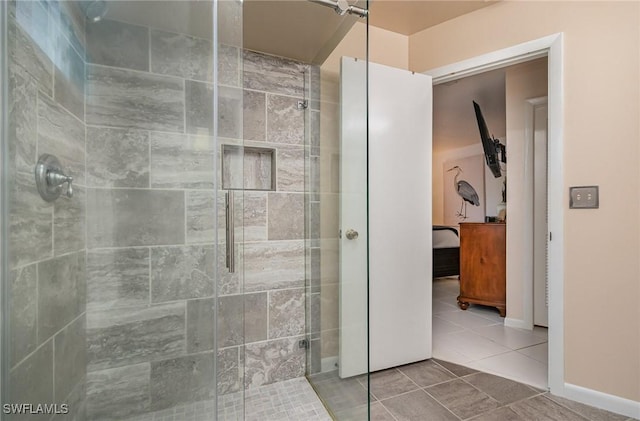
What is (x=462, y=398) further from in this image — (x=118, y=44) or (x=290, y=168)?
(x=118, y=44)

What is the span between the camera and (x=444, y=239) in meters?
4.34

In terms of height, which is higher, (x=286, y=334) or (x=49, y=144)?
(x=49, y=144)

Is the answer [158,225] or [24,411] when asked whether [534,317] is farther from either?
[24,411]

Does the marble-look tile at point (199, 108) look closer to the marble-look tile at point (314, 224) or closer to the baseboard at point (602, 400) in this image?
the marble-look tile at point (314, 224)

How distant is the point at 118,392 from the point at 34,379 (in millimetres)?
421

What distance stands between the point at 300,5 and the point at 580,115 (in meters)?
1.61

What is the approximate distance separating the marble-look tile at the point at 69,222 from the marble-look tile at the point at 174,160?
0.85 ft

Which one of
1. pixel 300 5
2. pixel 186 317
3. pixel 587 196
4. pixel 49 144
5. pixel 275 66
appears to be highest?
pixel 300 5

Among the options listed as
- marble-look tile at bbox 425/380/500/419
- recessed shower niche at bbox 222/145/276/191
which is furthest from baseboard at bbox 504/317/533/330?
recessed shower niche at bbox 222/145/276/191

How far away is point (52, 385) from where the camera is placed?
0.94m

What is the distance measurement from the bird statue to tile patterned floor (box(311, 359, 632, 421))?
13.1 feet

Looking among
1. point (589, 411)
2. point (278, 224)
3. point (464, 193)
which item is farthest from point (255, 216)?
point (464, 193)

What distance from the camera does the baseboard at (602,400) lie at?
1470 mm

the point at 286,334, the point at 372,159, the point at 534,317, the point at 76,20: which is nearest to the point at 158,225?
the point at 76,20
